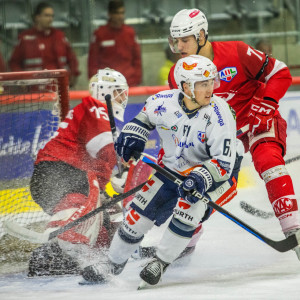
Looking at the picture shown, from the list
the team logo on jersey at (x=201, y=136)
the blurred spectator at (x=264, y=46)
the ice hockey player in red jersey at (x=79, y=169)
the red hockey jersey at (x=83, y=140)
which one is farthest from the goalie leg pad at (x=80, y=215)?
the blurred spectator at (x=264, y=46)

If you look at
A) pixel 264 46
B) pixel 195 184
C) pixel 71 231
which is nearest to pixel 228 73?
pixel 195 184

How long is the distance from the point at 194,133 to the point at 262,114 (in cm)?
59

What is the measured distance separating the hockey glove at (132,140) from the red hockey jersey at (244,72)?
50 cm

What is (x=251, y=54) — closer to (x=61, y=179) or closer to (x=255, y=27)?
(x=61, y=179)

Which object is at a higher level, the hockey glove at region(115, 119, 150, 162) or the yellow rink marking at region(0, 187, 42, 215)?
the hockey glove at region(115, 119, 150, 162)

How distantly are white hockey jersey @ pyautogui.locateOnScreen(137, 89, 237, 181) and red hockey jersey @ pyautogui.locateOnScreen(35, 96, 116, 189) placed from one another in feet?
1.89

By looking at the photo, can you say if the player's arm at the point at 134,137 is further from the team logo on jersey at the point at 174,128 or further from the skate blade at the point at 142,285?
the skate blade at the point at 142,285

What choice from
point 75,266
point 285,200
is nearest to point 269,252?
point 285,200

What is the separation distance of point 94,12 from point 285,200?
2587 mm

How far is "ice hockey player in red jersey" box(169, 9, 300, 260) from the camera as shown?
370 cm

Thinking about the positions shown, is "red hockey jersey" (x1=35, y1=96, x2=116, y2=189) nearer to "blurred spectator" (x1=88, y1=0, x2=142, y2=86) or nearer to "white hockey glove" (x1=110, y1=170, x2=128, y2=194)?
"white hockey glove" (x1=110, y1=170, x2=128, y2=194)

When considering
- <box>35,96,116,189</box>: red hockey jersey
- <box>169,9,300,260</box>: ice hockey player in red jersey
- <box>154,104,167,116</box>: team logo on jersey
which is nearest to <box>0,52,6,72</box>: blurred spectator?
<box>35,96,116,189</box>: red hockey jersey

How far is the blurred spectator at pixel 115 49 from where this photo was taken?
5695mm

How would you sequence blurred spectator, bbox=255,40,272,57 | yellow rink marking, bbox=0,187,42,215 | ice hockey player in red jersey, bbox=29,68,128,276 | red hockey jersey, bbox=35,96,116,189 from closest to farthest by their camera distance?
ice hockey player in red jersey, bbox=29,68,128,276, red hockey jersey, bbox=35,96,116,189, yellow rink marking, bbox=0,187,42,215, blurred spectator, bbox=255,40,272,57
